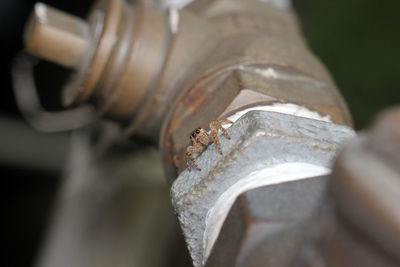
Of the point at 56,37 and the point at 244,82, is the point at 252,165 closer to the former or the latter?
the point at 244,82

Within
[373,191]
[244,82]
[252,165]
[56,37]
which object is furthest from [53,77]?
[373,191]

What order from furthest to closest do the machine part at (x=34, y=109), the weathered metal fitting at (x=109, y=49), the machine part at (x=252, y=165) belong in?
the machine part at (x=34, y=109), the weathered metal fitting at (x=109, y=49), the machine part at (x=252, y=165)

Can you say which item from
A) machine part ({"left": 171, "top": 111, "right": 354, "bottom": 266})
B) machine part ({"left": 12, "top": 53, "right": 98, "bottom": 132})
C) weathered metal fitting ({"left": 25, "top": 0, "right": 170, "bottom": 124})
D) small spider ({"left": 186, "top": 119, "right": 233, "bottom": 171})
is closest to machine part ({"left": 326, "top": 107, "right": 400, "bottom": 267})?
machine part ({"left": 171, "top": 111, "right": 354, "bottom": 266})

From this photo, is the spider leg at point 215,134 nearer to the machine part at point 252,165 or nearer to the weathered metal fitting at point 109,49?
the machine part at point 252,165

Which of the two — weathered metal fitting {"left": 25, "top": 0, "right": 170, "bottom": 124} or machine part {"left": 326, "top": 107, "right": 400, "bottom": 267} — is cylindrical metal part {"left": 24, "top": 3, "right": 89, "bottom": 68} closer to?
weathered metal fitting {"left": 25, "top": 0, "right": 170, "bottom": 124}

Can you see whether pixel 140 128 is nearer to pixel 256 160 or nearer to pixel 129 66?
pixel 129 66

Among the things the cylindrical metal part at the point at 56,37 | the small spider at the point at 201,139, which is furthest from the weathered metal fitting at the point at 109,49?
the small spider at the point at 201,139

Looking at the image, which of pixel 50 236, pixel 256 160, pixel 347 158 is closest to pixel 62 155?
pixel 50 236
